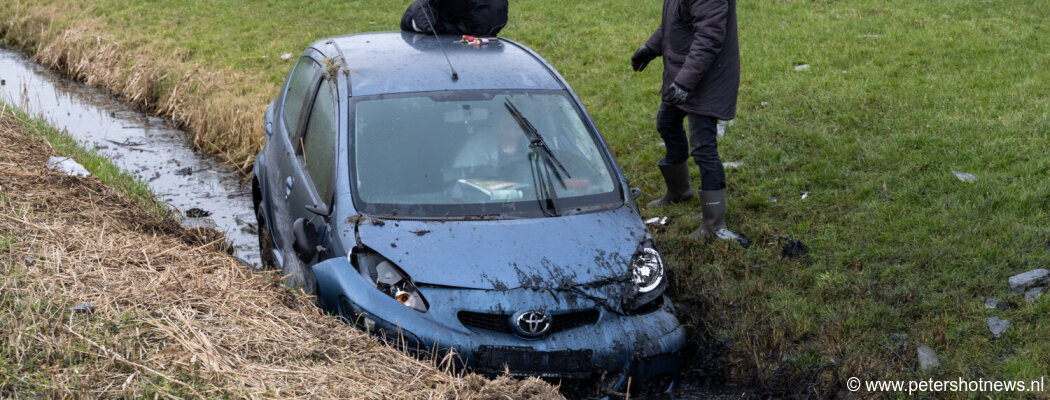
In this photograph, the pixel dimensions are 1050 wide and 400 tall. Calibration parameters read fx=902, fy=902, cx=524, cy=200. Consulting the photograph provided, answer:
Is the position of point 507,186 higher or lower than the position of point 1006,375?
higher

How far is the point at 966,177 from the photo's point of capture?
6.35m

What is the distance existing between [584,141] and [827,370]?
177 cm

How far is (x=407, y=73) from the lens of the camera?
5.23 m

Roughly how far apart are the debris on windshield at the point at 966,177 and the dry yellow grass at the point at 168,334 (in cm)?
416

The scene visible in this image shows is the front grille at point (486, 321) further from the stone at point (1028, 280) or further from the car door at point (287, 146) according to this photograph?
the stone at point (1028, 280)

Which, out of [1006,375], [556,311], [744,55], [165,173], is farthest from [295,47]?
[1006,375]

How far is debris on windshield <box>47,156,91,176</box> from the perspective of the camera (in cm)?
613

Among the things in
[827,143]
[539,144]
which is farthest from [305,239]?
[827,143]

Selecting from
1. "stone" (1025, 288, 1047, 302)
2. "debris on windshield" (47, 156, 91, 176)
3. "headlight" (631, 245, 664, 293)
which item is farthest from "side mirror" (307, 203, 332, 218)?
"stone" (1025, 288, 1047, 302)

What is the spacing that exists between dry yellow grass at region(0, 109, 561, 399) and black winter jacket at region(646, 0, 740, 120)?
2.84 m

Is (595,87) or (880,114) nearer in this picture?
(880,114)

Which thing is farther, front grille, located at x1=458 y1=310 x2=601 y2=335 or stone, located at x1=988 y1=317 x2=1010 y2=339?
stone, located at x1=988 y1=317 x2=1010 y2=339

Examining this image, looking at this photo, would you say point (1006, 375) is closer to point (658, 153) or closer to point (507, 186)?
point (507, 186)

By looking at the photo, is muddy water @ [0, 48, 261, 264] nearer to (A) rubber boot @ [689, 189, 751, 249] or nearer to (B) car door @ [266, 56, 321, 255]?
(B) car door @ [266, 56, 321, 255]
